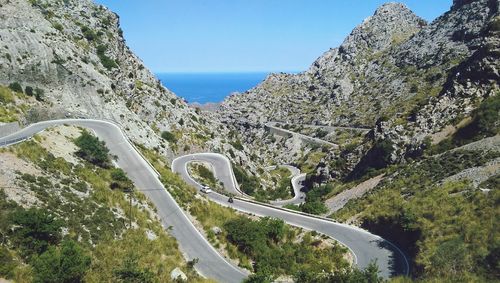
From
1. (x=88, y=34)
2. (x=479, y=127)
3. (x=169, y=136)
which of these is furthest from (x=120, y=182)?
(x=88, y=34)

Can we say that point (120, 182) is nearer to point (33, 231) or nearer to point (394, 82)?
point (33, 231)

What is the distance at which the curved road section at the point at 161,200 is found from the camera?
29.9 meters

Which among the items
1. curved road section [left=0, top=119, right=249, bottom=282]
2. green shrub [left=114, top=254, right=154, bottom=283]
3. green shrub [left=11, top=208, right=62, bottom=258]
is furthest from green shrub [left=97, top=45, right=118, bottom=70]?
green shrub [left=114, top=254, right=154, bottom=283]

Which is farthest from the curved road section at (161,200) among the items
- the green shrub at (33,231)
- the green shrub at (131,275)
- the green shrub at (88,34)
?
the green shrub at (88,34)

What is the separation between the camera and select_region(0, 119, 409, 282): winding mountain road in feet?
101

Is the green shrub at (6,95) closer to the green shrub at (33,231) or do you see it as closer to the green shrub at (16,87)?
the green shrub at (16,87)

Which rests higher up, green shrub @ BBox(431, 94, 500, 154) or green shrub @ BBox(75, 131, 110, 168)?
green shrub @ BBox(431, 94, 500, 154)

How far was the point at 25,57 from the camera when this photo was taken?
5953 cm

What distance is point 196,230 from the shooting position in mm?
34844

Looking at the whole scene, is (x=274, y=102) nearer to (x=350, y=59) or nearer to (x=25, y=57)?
(x=350, y=59)

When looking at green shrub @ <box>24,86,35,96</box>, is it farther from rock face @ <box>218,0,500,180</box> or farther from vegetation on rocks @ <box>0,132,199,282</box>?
rock face @ <box>218,0,500,180</box>

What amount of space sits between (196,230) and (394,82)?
383 ft

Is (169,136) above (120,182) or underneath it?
underneath

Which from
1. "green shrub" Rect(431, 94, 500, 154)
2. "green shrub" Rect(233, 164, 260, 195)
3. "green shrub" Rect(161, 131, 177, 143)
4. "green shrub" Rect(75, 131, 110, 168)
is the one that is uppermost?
"green shrub" Rect(431, 94, 500, 154)
